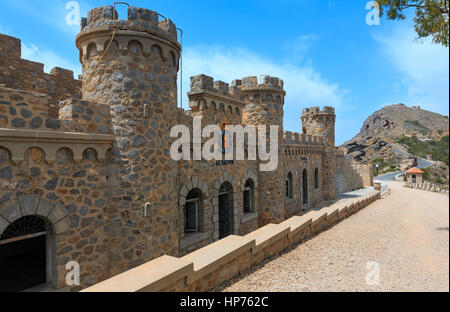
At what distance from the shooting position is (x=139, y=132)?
649 cm

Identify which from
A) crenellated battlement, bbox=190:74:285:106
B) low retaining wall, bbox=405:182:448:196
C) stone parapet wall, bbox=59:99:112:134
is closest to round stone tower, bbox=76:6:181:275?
stone parapet wall, bbox=59:99:112:134

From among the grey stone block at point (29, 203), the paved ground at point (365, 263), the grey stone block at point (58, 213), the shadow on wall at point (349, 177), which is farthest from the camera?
the shadow on wall at point (349, 177)

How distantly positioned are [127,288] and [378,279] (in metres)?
4.42

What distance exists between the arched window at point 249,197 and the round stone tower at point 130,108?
647 cm

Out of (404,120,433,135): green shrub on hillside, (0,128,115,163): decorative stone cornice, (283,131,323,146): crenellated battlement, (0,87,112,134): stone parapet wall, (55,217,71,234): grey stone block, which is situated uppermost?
(404,120,433,135): green shrub on hillside

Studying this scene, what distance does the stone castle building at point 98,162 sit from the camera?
510 cm

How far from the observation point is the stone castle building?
16.7 feet

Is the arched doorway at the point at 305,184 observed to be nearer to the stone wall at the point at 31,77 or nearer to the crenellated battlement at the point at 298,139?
the crenellated battlement at the point at 298,139

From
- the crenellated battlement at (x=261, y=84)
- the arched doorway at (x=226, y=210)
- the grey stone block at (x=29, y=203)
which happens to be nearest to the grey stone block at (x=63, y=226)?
the grey stone block at (x=29, y=203)

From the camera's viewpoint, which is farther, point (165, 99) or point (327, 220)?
point (327, 220)

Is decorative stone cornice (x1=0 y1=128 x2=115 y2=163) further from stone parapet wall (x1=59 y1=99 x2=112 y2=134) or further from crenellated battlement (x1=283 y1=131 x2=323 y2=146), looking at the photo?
crenellated battlement (x1=283 y1=131 x2=323 y2=146)

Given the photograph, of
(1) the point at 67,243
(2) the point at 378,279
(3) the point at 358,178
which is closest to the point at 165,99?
(1) the point at 67,243

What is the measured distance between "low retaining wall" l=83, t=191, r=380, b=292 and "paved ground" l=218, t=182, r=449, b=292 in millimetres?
271
